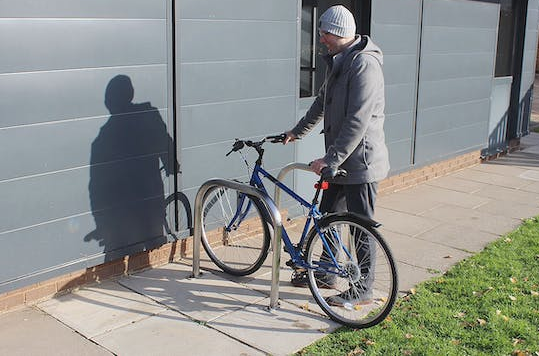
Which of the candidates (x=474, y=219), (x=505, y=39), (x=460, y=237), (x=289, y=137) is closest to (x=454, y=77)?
(x=505, y=39)

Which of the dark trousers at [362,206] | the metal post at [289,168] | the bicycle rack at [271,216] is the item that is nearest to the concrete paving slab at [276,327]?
the bicycle rack at [271,216]

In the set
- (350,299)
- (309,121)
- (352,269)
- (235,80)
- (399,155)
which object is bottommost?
(350,299)

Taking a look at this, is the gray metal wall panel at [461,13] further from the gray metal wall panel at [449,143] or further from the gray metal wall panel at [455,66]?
the gray metal wall panel at [449,143]

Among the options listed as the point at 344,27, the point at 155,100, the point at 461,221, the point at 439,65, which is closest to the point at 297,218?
the point at 461,221

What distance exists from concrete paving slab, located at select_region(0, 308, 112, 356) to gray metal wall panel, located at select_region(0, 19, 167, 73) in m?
1.61

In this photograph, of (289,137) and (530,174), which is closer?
(289,137)

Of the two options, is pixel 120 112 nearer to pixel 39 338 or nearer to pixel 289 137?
pixel 289 137

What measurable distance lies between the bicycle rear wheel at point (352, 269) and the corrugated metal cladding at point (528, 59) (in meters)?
7.41

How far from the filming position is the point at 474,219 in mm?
7074

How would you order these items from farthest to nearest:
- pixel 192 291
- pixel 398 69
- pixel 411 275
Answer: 1. pixel 398 69
2. pixel 411 275
3. pixel 192 291

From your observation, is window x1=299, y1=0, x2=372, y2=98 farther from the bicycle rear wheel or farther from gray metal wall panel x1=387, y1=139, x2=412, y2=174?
the bicycle rear wheel

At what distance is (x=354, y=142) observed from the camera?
171 inches

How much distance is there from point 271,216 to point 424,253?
2096 mm

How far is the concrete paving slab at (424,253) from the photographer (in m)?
5.68
